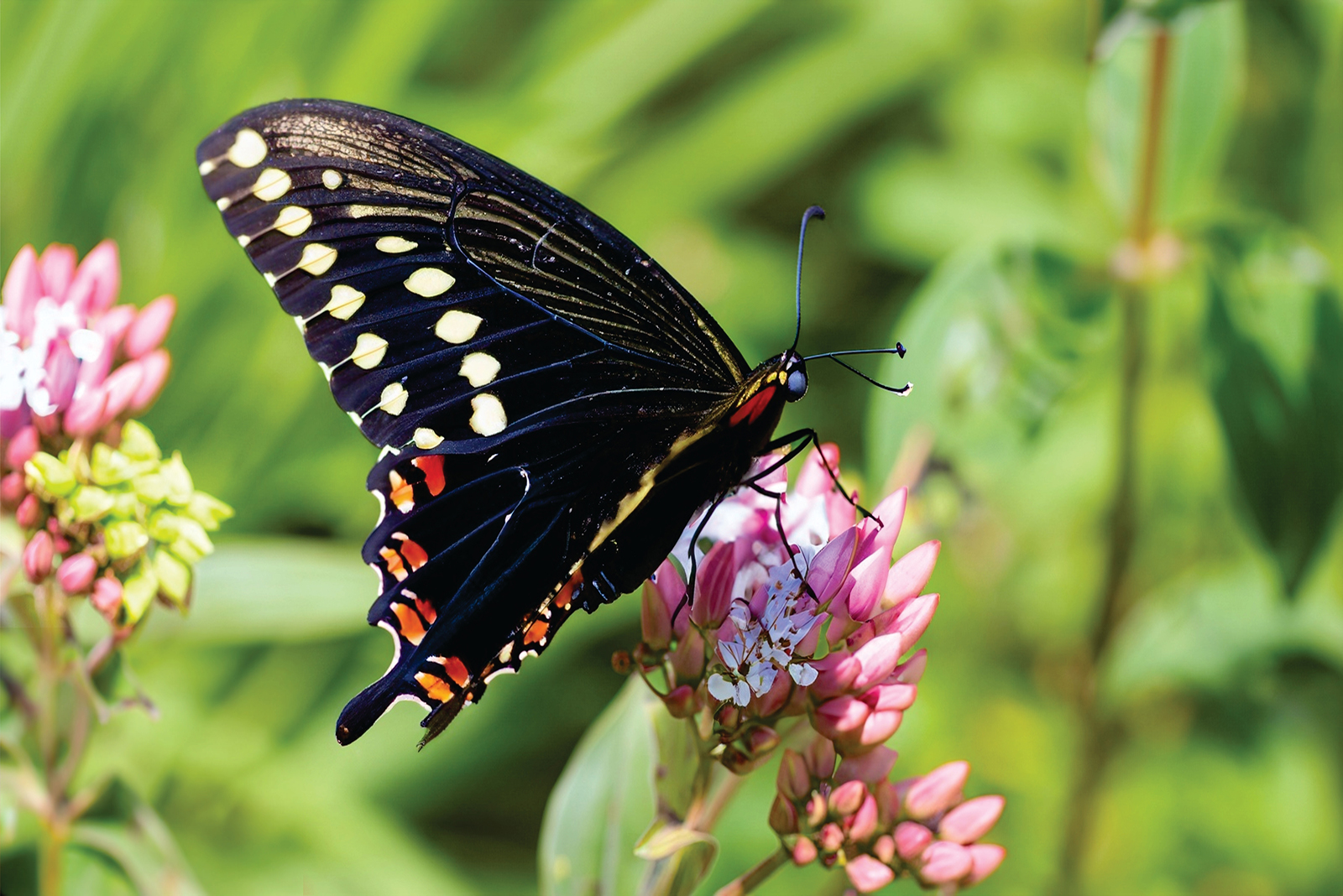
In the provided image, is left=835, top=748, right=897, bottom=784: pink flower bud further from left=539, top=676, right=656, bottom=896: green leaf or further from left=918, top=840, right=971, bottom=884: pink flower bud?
left=539, top=676, right=656, bottom=896: green leaf

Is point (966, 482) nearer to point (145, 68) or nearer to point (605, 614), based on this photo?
point (605, 614)

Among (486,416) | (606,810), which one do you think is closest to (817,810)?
(606,810)

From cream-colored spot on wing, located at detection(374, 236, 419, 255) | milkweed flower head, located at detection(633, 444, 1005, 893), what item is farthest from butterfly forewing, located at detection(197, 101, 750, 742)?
milkweed flower head, located at detection(633, 444, 1005, 893)

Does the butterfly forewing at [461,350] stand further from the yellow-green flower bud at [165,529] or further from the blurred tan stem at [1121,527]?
the blurred tan stem at [1121,527]

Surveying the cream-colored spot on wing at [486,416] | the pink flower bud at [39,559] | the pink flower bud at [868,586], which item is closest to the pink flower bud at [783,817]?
the pink flower bud at [868,586]

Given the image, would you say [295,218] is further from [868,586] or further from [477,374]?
[868,586]

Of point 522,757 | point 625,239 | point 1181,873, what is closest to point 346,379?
point 625,239

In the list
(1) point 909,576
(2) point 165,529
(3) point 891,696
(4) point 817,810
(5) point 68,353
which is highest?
(5) point 68,353
